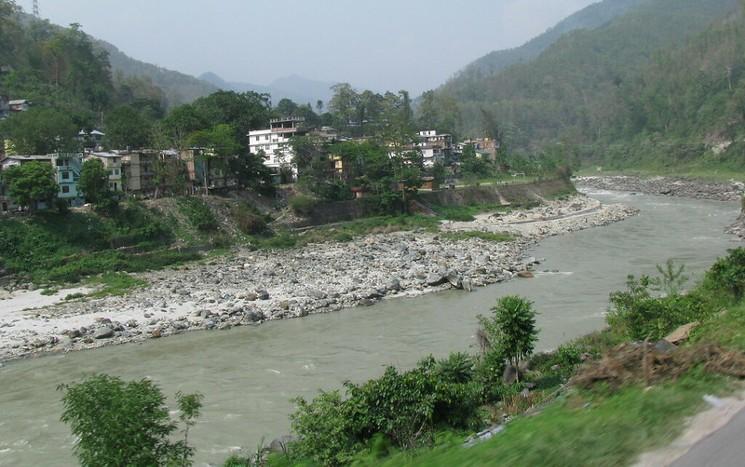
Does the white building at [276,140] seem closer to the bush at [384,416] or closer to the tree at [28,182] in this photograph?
the tree at [28,182]

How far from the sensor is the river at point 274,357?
1144 cm

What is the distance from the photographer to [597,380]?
Answer: 22.0 ft

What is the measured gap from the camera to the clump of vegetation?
3244 centimetres

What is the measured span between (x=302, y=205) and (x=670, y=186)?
37.0 meters

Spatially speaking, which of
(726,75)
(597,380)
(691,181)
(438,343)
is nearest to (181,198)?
(438,343)

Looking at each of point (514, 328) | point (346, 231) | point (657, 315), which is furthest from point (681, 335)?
point (346, 231)

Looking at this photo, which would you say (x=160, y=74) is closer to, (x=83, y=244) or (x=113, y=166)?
(x=113, y=166)

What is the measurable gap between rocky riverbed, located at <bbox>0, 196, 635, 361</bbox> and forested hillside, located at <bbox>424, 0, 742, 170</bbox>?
165 ft

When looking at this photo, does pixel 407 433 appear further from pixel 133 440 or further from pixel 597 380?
pixel 133 440

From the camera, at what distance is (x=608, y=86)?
127250 millimetres

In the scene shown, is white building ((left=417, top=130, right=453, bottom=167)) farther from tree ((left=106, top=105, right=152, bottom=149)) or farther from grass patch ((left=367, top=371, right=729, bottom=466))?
grass patch ((left=367, top=371, right=729, bottom=466))

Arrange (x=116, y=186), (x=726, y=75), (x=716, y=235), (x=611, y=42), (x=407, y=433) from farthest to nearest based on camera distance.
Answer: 1. (x=611, y=42)
2. (x=726, y=75)
3. (x=116, y=186)
4. (x=716, y=235)
5. (x=407, y=433)

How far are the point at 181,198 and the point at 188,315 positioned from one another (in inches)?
611

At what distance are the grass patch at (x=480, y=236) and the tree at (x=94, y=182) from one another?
17.1 meters
